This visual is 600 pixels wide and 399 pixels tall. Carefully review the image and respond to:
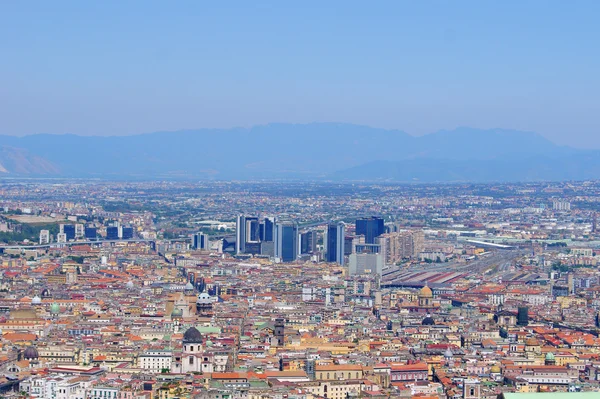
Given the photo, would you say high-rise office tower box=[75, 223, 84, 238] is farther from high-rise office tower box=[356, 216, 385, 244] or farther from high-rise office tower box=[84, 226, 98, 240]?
high-rise office tower box=[356, 216, 385, 244]

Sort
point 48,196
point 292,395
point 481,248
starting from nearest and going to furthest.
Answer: point 292,395
point 481,248
point 48,196

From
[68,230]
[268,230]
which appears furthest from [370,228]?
[68,230]

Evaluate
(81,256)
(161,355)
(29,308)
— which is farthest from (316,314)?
(81,256)

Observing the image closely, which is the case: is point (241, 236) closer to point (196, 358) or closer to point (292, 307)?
point (292, 307)

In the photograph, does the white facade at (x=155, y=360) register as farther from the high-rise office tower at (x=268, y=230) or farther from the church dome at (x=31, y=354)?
the high-rise office tower at (x=268, y=230)

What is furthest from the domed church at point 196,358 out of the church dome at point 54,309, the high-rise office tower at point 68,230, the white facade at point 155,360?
the high-rise office tower at point 68,230

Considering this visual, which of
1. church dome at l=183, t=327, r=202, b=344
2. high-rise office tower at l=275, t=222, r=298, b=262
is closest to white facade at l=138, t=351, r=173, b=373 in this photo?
church dome at l=183, t=327, r=202, b=344

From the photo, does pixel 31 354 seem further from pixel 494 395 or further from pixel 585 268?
pixel 585 268
